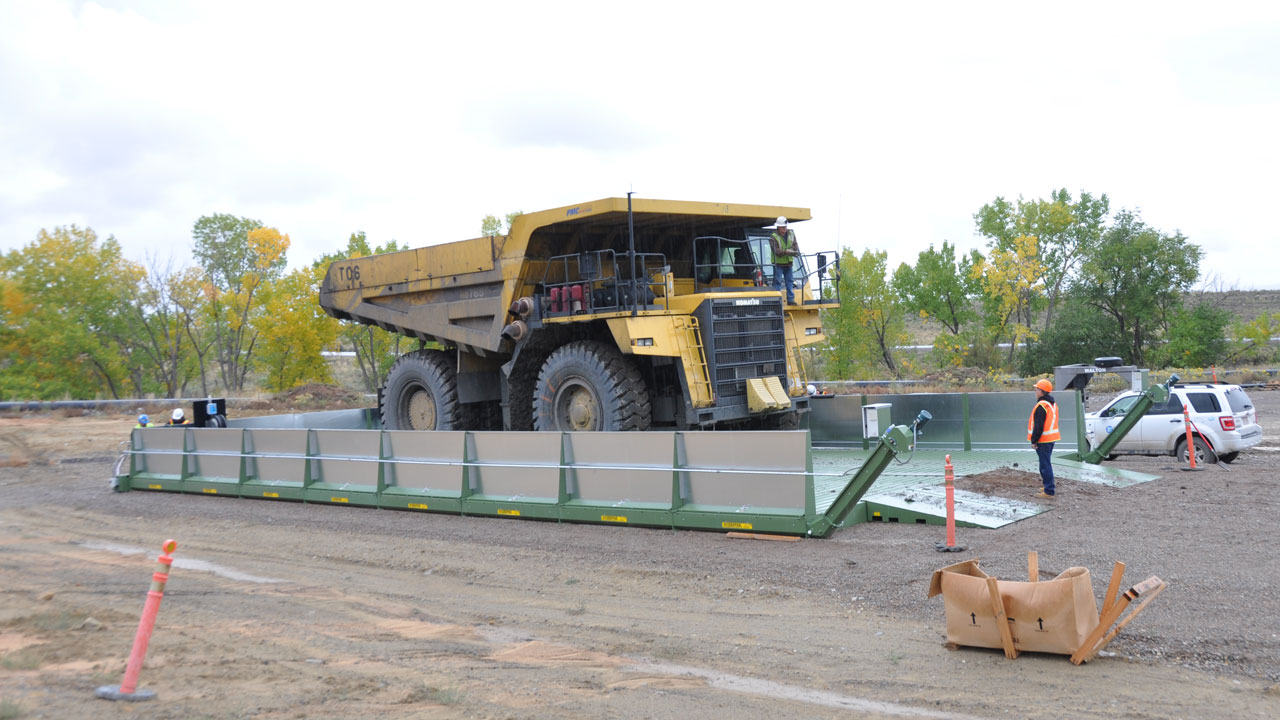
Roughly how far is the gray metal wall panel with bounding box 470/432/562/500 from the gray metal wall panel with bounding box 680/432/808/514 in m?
1.94

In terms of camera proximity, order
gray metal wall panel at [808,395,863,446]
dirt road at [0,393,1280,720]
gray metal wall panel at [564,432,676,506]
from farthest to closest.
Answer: gray metal wall panel at [808,395,863,446], gray metal wall panel at [564,432,676,506], dirt road at [0,393,1280,720]

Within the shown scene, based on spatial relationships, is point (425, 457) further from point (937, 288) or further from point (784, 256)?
point (937, 288)

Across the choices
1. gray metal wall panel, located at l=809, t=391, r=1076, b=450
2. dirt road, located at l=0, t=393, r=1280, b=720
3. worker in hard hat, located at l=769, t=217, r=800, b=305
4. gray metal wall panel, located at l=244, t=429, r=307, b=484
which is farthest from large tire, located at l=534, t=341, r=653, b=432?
gray metal wall panel, located at l=809, t=391, r=1076, b=450

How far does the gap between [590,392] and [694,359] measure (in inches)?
64.9

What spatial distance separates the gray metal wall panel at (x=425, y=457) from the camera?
1298 cm

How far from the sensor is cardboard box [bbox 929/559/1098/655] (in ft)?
20.0

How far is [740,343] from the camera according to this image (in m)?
13.1

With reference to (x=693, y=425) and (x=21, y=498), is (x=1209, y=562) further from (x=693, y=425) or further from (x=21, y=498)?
(x=21, y=498)

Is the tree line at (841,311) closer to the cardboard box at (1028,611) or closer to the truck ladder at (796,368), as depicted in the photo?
the truck ladder at (796,368)

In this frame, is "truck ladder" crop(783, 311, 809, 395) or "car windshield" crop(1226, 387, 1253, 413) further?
"car windshield" crop(1226, 387, 1253, 413)

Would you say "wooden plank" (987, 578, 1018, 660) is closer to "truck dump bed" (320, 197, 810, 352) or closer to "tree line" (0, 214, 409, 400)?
"truck dump bed" (320, 197, 810, 352)

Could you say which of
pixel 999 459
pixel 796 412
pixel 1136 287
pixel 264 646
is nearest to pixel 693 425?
pixel 796 412


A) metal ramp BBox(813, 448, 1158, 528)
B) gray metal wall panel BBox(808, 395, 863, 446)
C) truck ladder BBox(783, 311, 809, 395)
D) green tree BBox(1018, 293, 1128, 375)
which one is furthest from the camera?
green tree BBox(1018, 293, 1128, 375)

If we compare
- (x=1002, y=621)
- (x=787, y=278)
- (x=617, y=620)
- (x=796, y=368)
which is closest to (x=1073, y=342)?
(x=787, y=278)
